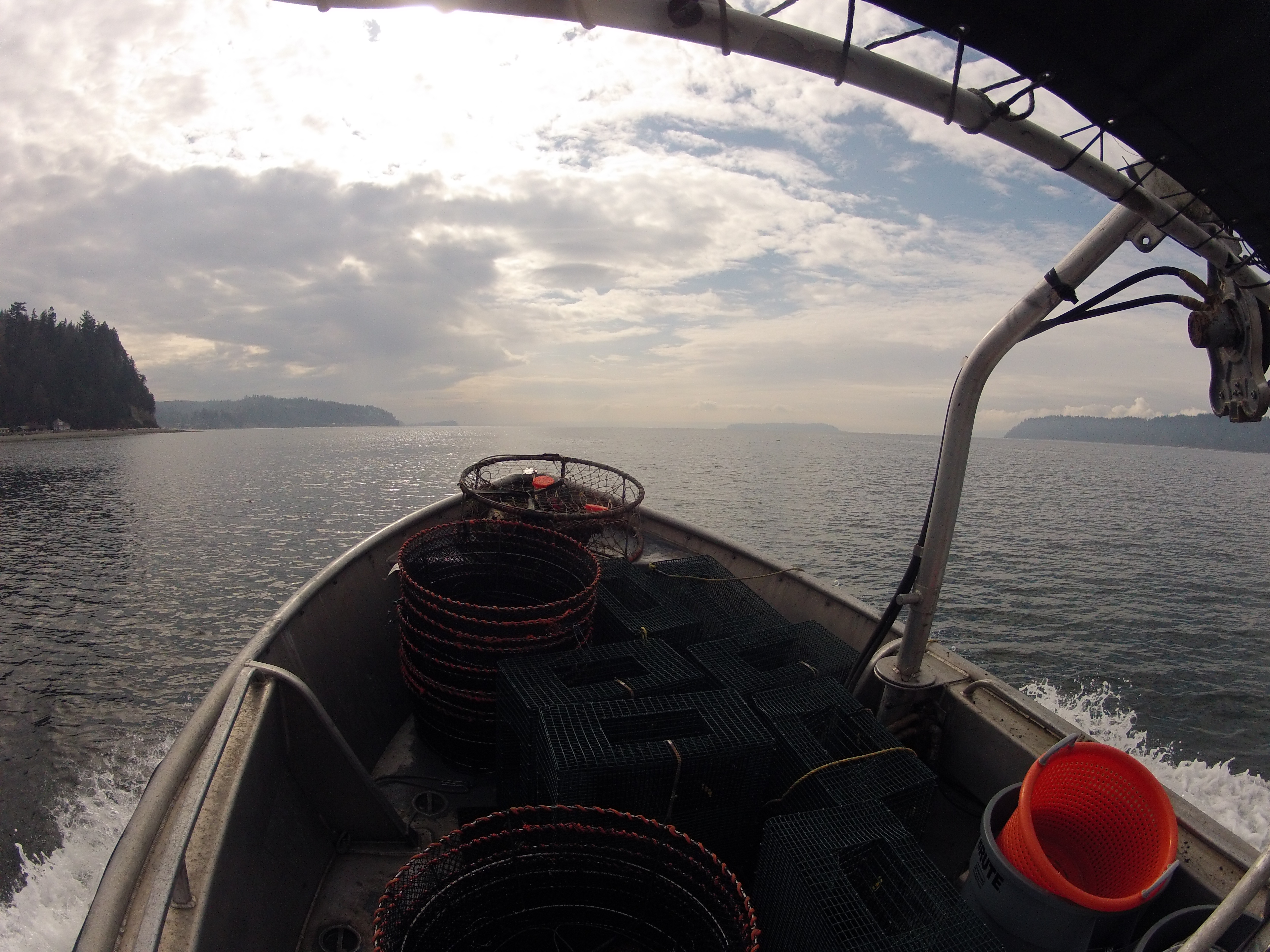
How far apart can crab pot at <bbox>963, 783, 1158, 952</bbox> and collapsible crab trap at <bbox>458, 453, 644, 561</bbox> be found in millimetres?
4013

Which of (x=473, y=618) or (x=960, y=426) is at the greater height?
(x=960, y=426)

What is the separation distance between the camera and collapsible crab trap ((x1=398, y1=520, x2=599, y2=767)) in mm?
4387

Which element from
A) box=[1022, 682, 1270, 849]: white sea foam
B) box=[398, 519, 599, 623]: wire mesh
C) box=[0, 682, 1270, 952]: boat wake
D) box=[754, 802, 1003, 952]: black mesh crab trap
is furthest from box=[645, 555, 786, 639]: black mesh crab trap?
box=[1022, 682, 1270, 849]: white sea foam

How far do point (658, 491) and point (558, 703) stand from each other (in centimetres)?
3823

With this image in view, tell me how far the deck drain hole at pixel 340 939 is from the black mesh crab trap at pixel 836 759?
7.77ft

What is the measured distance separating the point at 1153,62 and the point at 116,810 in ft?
42.4

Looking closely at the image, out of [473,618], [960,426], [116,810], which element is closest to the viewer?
[960,426]

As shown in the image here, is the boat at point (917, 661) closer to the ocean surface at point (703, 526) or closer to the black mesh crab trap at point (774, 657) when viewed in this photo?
the black mesh crab trap at point (774, 657)

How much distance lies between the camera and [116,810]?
898 cm

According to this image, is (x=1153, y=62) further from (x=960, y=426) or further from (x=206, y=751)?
(x=206, y=751)

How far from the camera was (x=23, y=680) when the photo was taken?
12.9m

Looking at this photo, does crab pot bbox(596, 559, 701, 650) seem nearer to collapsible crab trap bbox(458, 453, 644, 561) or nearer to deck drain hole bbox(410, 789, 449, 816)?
collapsible crab trap bbox(458, 453, 644, 561)

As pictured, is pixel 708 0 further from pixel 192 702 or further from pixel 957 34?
pixel 192 702

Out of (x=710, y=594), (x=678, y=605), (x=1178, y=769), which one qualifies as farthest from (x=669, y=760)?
(x=1178, y=769)
